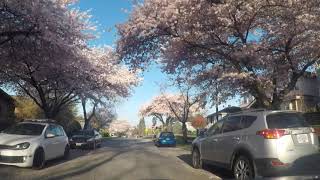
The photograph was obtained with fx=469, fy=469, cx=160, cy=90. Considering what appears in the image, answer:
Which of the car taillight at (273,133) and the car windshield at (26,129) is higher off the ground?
the car windshield at (26,129)

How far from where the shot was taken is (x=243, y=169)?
1205cm

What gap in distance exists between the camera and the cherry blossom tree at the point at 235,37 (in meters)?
17.2

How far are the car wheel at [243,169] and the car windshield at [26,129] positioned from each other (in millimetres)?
7679

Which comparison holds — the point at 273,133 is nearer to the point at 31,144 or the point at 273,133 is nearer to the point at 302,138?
Answer: the point at 302,138

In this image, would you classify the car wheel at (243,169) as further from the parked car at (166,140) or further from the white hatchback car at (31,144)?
the parked car at (166,140)

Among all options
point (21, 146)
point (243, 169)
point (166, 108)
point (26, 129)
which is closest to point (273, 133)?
point (243, 169)

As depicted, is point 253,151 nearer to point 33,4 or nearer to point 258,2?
point 258,2

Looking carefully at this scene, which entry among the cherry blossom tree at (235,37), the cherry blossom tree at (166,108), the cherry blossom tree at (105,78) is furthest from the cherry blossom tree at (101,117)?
the cherry blossom tree at (235,37)

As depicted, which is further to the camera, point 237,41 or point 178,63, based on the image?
point 178,63

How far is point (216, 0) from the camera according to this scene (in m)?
17.4

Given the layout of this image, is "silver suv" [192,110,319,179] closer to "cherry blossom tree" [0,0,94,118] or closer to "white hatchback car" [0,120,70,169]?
"white hatchback car" [0,120,70,169]

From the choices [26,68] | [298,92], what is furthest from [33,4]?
[298,92]

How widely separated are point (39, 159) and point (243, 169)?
7092 mm

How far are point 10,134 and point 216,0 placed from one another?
8860 millimetres
